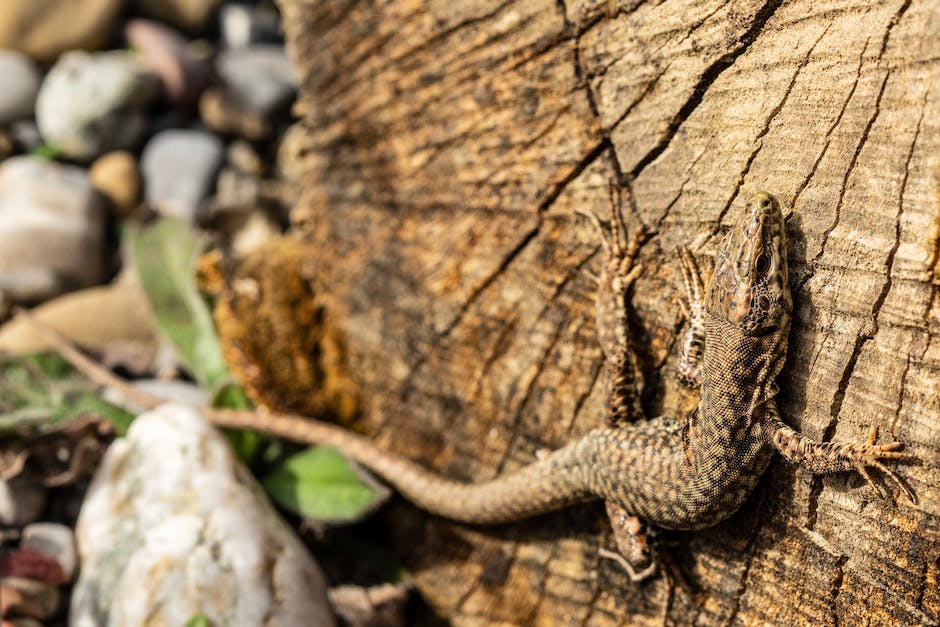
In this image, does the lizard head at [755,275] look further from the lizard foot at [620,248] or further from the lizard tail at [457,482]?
the lizard tail at [457,482]

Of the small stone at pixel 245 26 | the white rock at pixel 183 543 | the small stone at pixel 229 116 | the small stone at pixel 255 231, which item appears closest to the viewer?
the white rock at pixel 183 543

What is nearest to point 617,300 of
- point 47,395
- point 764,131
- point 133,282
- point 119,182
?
point 764,131

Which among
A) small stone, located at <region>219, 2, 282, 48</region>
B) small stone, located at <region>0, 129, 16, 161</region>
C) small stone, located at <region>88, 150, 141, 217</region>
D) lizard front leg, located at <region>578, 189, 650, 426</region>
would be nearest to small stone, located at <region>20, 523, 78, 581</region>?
lizard front leg, located at <region>578, 189, 650, 426</region>

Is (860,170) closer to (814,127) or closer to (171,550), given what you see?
(814,127)

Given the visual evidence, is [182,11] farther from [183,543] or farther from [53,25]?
[183,543]

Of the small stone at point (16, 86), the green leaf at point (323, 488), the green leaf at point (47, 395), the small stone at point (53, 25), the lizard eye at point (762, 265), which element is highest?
the small stone at point (53, 25)

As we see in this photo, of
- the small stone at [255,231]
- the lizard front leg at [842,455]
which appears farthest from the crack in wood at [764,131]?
the small stone at [255,231]

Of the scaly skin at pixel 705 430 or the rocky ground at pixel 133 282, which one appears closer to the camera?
the scaly skin at pixel 705 430

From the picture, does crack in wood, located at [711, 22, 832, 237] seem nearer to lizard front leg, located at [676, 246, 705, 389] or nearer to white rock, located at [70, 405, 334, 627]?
lizard front leg, located at [676, 246, 705, 389]
